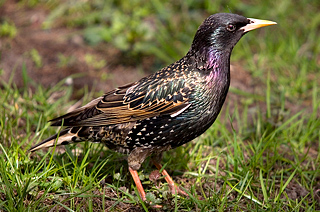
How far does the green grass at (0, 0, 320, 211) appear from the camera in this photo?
12.3ft

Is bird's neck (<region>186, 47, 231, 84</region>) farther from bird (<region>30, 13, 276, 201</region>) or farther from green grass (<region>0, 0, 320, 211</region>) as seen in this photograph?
green grass (<region>0, 0, 320, 211</region>)

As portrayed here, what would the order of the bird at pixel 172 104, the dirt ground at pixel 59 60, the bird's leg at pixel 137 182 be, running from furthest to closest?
the dirt ground at pixel 59 60 < the bird's leg at pixel 137 182 < the bird at pixel 172 104

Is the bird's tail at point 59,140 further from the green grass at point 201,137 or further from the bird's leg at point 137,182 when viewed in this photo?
the bird's leg at point 137,182

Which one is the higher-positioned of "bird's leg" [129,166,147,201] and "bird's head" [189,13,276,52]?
"bird's head" [189,13,276,52]

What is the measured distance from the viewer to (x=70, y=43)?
6812mm

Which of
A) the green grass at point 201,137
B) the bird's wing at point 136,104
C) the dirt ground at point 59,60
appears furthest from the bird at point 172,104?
the dirt ground at point 59,60

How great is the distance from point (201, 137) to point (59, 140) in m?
1.51

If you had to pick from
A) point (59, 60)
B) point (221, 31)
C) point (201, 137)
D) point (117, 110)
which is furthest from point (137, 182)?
point (59, 60)

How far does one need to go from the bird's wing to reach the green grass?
0.33 metres

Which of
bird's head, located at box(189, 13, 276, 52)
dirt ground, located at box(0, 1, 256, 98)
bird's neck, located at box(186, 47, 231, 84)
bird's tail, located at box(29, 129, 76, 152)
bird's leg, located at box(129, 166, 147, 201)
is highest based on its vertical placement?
bird's head, located at box(189, 13, 276, 52)

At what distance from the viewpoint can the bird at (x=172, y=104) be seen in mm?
3695

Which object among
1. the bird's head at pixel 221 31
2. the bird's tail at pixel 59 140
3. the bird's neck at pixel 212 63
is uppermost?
the bird's head at pixel 221 31

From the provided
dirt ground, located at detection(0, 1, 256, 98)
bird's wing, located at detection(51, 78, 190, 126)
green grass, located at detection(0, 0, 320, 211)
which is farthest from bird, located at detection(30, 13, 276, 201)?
dirt ground, located at detection(0, 1, 256, 98)

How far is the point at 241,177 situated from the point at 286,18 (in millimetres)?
3823
